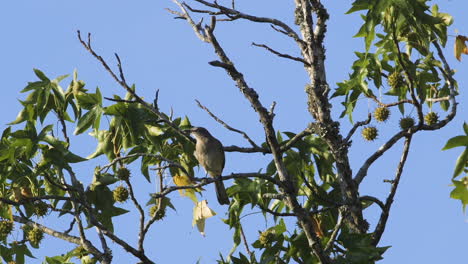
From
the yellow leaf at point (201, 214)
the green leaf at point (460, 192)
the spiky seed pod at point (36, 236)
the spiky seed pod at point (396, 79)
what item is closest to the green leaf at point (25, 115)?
the spiky seed pod at point (36, 236)

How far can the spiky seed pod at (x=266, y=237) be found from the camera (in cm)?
843

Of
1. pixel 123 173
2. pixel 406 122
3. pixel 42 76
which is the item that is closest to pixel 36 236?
pixel 123 173

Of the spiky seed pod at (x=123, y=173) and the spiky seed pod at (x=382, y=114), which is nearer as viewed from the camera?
the spiky seed pod at (x=123, y=173)

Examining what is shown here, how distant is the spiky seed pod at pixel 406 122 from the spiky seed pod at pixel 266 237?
77.9 inches

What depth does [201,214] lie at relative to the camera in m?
8.98

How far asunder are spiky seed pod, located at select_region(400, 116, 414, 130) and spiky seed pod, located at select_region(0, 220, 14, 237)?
4.58 metres

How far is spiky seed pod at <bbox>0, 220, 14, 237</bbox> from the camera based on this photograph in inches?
358

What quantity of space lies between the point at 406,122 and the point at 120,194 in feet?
10.8

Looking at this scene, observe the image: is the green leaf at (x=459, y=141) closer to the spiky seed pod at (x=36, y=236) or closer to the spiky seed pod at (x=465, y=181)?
the spiky seed pod at (x=465, y=181)

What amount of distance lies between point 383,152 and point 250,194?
1.48m

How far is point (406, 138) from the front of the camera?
8453mm

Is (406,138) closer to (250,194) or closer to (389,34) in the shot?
(389,34)

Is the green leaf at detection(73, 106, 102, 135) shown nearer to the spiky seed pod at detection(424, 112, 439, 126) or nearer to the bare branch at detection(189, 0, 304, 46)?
the bare branch at detection(189, 0, 304, 46)

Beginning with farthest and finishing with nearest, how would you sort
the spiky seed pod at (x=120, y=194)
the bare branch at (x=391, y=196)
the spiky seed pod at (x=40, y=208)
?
the spiky seed pod at (x=40, y=208)
the spiky seed pod at (x=120, y=194)
the bare branch at (x=391, y=196)
